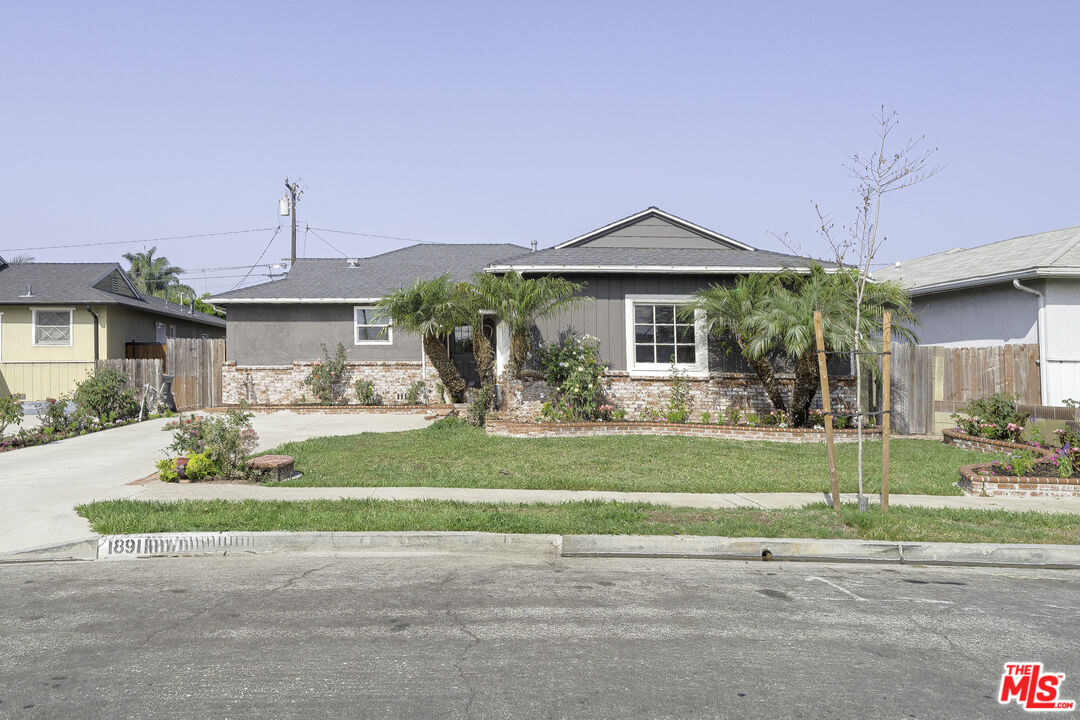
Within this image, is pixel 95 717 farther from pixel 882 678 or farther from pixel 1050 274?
pixel 1050 274

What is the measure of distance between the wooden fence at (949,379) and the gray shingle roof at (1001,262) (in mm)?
1692

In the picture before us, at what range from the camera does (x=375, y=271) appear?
2544 centimetres

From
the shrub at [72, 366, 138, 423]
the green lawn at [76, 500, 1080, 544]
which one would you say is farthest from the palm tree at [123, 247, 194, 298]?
the green lawn at [76, 500, 1080, 544]

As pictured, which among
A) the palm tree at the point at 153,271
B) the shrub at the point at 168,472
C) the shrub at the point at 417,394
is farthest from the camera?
the palm tree at the point at 153,271

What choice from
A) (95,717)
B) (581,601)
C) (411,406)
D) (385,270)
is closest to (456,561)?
(581,601)

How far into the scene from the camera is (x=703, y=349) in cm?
1673

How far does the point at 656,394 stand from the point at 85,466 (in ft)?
34.4

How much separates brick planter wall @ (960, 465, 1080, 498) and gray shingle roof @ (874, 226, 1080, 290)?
708cm

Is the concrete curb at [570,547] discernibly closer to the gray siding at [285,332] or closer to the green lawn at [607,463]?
the green lawn at [607,463]

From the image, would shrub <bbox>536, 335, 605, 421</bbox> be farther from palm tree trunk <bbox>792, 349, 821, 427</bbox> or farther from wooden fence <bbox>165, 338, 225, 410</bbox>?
wooden fence <bbox>165, 338, 225, 410</bbox>

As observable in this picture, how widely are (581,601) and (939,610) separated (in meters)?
2.67

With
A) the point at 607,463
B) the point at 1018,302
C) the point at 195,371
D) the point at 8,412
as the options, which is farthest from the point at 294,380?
the point at 1018,302

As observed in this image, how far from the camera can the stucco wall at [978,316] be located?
1669cm

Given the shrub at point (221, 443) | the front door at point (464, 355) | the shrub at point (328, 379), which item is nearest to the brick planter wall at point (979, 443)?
the shrub at point (221, 443)
